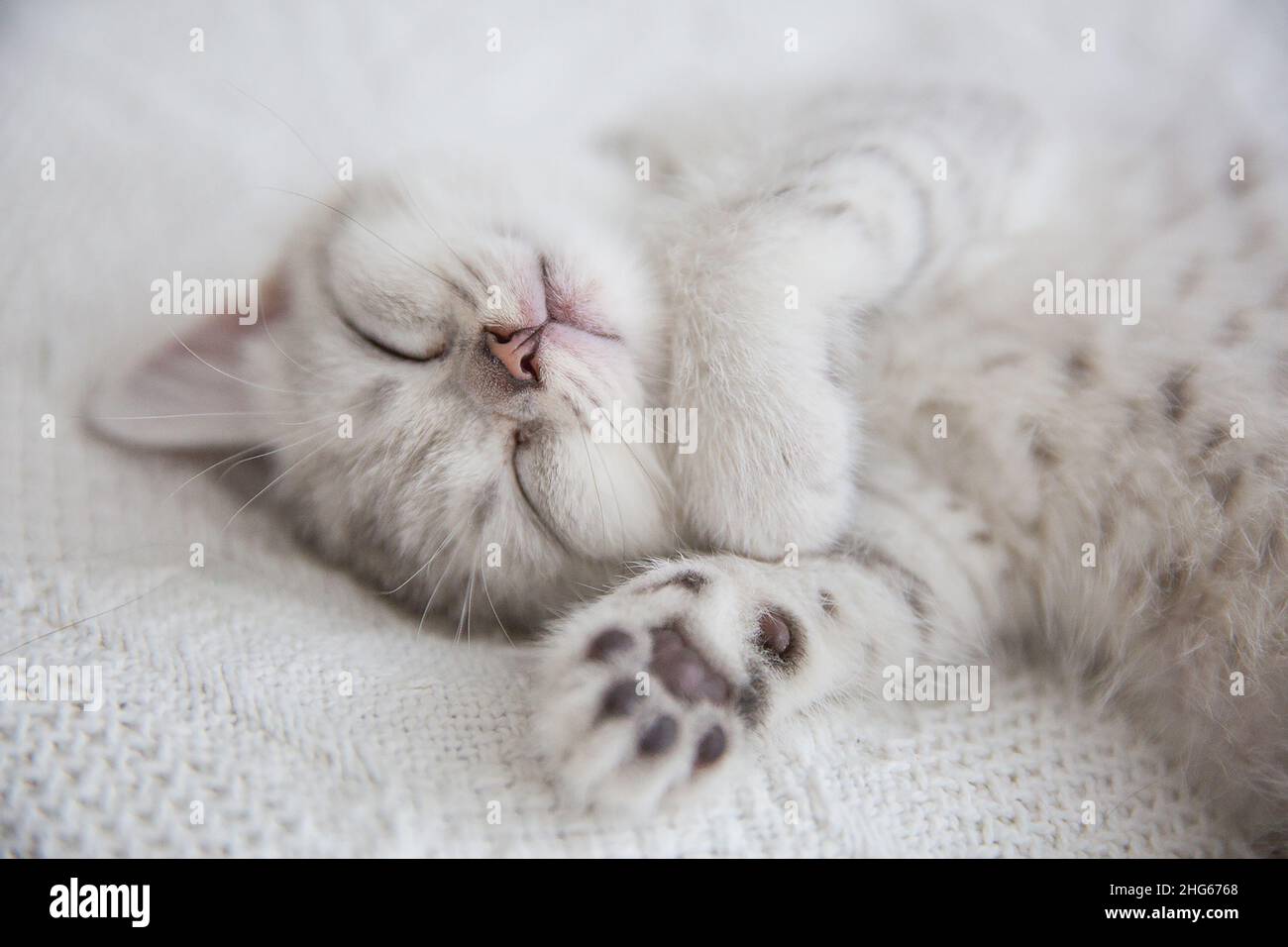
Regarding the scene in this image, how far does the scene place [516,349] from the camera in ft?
3.12

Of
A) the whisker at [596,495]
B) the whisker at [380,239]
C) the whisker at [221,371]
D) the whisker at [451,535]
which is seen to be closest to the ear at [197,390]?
the whisker at [221,371]

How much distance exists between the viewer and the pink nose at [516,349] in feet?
3.11

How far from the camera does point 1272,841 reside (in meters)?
0.81

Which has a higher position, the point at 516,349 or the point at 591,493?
the point at 516,349

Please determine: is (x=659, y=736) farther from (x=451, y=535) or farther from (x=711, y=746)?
(x=451, y=535)

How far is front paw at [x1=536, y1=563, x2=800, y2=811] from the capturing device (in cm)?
71

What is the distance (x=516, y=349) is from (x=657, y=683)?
422 mm

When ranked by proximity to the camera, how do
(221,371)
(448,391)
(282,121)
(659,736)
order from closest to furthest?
(659,736) → (448,391) → (221,371) → (282,121)

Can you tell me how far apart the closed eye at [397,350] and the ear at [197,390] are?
0.49 ft

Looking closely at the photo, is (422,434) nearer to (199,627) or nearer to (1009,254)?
(199,627)

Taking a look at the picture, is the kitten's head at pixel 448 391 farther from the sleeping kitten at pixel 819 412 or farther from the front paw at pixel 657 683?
the front paw at pixel 657 683

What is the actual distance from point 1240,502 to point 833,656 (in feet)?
1.60

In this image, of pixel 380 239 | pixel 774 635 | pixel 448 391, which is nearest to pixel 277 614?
pixel 448 391
